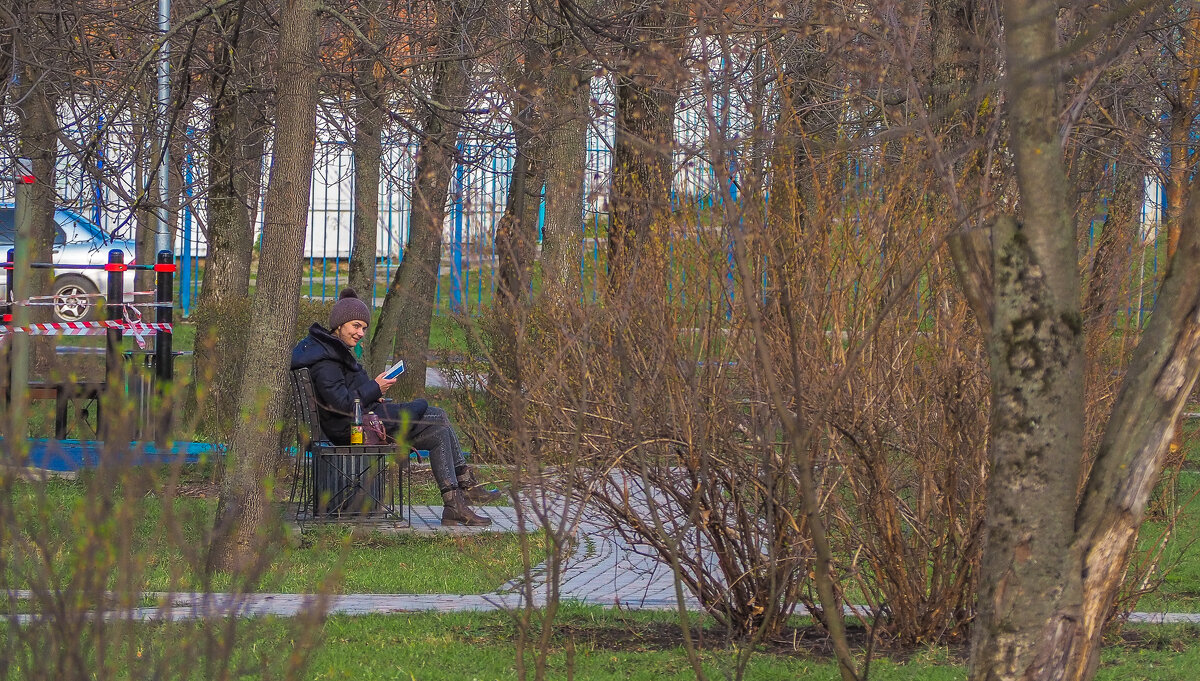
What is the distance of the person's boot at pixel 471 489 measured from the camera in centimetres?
923

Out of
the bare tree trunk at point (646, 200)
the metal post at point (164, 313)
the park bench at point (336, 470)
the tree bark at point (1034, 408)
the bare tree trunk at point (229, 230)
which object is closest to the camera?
the tree bark at point (1034, 408)

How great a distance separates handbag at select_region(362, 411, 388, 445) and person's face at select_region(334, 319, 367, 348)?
0.49 metres

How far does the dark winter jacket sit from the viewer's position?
861 centimetres

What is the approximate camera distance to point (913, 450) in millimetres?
5523

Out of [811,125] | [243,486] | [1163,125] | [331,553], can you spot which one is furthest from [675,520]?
[1163,125]

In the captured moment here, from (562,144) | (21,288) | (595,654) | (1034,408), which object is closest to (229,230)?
(562,144)

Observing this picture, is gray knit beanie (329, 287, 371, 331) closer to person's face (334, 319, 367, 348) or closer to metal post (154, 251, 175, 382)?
person's face (334, 319, 367, 348)

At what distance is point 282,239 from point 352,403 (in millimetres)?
1592

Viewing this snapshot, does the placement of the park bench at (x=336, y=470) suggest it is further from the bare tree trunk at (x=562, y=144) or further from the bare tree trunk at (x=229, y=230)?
the bare tree trunk at (x=562, y=144)

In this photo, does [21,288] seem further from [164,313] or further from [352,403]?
[164,313]

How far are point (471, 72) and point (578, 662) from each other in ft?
23.0

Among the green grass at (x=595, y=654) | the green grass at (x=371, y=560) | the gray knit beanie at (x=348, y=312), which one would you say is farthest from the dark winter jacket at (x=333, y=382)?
the green grass at (x=595, y=654)

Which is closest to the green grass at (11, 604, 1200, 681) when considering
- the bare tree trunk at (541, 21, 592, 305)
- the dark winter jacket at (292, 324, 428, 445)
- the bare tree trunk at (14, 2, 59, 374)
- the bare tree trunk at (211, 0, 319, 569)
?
the bare tree trunk at (211, 0, 319, 569)

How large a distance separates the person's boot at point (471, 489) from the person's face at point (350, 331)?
108 centimetres
